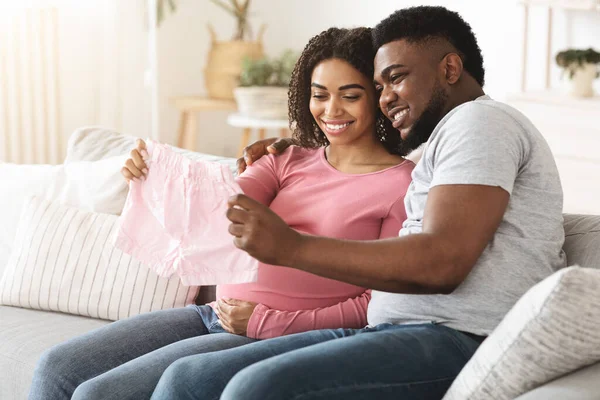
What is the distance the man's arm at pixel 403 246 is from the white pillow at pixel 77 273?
2.76 feet

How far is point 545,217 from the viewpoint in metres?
1.57

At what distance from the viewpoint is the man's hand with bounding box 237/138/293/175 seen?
6.81 feet

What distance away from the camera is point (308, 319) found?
1.85 metres

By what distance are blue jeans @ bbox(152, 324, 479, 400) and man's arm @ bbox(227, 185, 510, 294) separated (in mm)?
105

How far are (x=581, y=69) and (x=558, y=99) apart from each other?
150 mm

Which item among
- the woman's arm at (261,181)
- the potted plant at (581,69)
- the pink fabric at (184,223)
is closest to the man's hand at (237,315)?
the pink fabric at (184,223)

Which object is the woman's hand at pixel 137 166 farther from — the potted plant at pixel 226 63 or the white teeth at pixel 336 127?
the potted plant at pixel 226 63

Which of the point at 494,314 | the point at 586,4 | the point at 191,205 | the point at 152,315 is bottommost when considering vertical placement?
the point at 152,315

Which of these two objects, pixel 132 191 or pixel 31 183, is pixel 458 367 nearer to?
pixel 132 191

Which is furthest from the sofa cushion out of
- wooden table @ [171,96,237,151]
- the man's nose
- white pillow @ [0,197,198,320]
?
wooden table @ [171,96,237,151]

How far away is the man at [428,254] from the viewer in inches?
56.9

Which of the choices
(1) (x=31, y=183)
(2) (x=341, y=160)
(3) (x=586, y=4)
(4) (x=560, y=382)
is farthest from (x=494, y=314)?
(3) (x=586, y=4)

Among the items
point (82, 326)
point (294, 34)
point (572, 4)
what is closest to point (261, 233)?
point (82, 326)

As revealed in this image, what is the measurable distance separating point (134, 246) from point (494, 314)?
0.78 m
